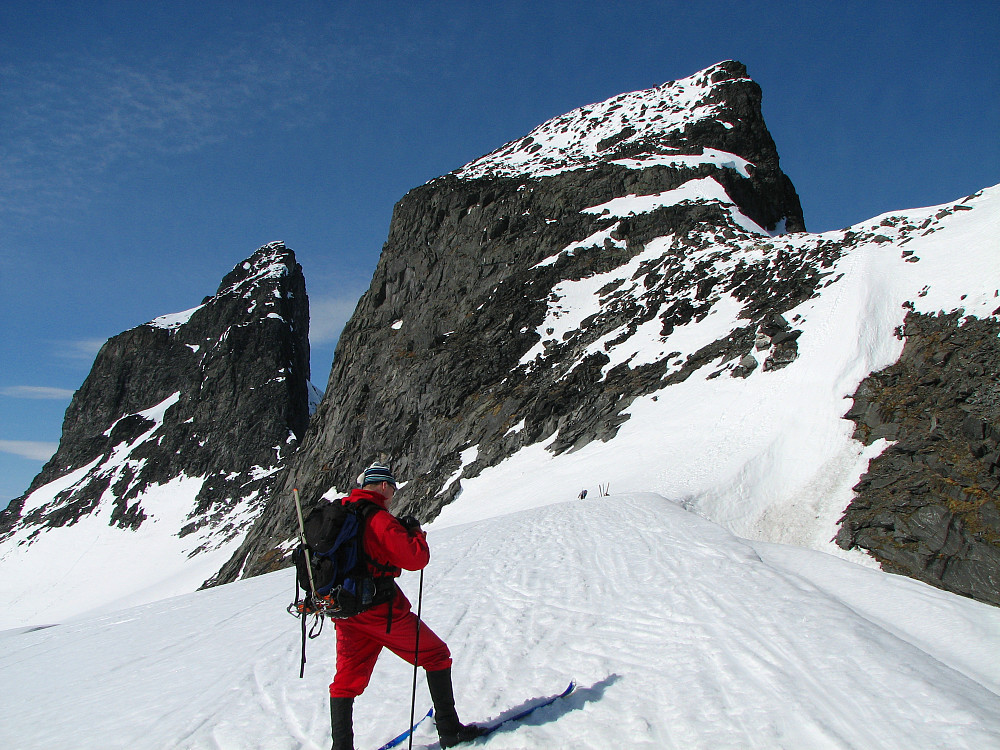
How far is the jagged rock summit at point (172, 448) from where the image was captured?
6856 centimetres

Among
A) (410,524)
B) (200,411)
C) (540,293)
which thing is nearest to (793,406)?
(410,524)

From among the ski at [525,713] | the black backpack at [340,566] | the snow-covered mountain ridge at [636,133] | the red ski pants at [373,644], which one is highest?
the snow-covered mountain ridge at [636,133]

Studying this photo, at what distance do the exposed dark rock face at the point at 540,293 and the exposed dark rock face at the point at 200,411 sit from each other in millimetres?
29488

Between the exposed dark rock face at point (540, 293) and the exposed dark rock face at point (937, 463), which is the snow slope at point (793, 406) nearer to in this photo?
the exposed dark rock face at point (937, 463)

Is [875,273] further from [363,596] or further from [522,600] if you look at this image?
[363,596]

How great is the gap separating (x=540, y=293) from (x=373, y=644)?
138 ft

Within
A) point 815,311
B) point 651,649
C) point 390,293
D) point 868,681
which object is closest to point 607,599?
point 651,649

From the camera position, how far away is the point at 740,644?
5.29 metres

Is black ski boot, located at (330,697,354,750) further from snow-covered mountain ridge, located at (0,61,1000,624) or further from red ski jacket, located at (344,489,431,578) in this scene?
snow-covered mountain ridge, located at (0,61,1000,624)

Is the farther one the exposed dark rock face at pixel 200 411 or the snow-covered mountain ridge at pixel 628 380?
the exposed dark rock face at pixel 200 411

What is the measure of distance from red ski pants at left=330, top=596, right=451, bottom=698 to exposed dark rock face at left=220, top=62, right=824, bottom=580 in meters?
22.1

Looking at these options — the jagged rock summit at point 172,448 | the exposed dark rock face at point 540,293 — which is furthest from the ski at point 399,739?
the jagged rock summit at point 172,448

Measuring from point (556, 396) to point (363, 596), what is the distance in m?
29.1

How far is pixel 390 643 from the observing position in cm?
404
